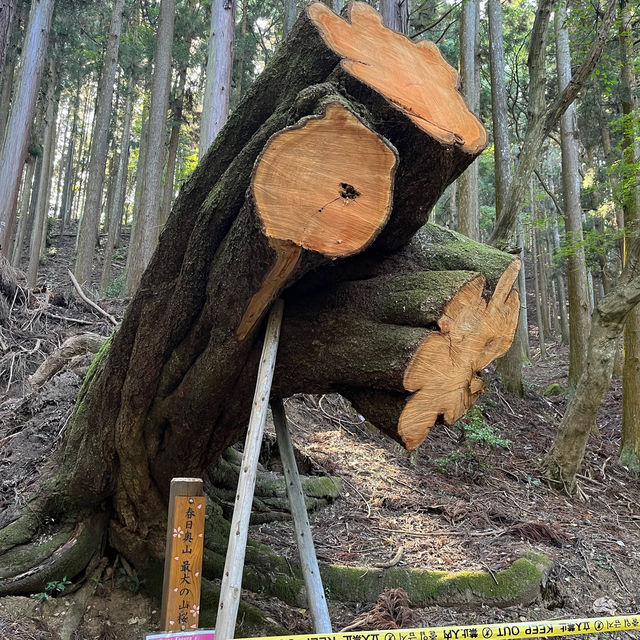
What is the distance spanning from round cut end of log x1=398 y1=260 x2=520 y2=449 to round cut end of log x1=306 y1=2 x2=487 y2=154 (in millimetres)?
675

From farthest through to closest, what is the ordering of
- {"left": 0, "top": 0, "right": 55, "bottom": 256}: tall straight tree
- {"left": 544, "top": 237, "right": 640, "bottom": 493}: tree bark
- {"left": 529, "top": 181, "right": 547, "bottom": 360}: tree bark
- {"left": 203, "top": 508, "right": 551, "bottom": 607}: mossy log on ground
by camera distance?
{"left": 529, "top": 181, "right": 547, "bottom": 360}: tree bark < {"left": 0, "top": 0, "right": 55, "bottom": 256}: tall straight tree < {"left": 544, "top": 237, "right": 640, "bottom": 493}: tree bark < {"left": 203, "top": 508, "right": 551, "bottom": 607}: mossy log on ground

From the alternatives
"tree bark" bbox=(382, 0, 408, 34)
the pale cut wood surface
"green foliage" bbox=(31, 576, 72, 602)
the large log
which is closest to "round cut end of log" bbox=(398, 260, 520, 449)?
the large log

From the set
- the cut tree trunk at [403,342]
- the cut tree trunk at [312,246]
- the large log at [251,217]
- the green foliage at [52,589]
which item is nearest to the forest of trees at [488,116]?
the cut tree trunk at [403,342]

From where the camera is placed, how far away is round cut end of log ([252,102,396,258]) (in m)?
1.81

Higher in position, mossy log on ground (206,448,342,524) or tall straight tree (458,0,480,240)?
tall straight tree (458,0,480,240)

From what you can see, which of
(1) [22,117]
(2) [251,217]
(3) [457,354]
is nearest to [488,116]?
(1) [22,117]

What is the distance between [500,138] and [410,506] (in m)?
7.10

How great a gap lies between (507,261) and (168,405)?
1983mm

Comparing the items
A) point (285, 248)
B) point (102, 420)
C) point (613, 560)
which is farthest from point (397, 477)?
point (285, 248)

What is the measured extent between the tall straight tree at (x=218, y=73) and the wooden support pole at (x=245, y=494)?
5.03m

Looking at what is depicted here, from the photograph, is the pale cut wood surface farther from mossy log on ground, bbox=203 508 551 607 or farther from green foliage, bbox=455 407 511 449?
green foliage, bbox=455 407 511 449

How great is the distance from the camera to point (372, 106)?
1.99 m

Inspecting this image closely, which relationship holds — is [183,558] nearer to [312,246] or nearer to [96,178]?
[312,246]

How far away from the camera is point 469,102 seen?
1030 cm
